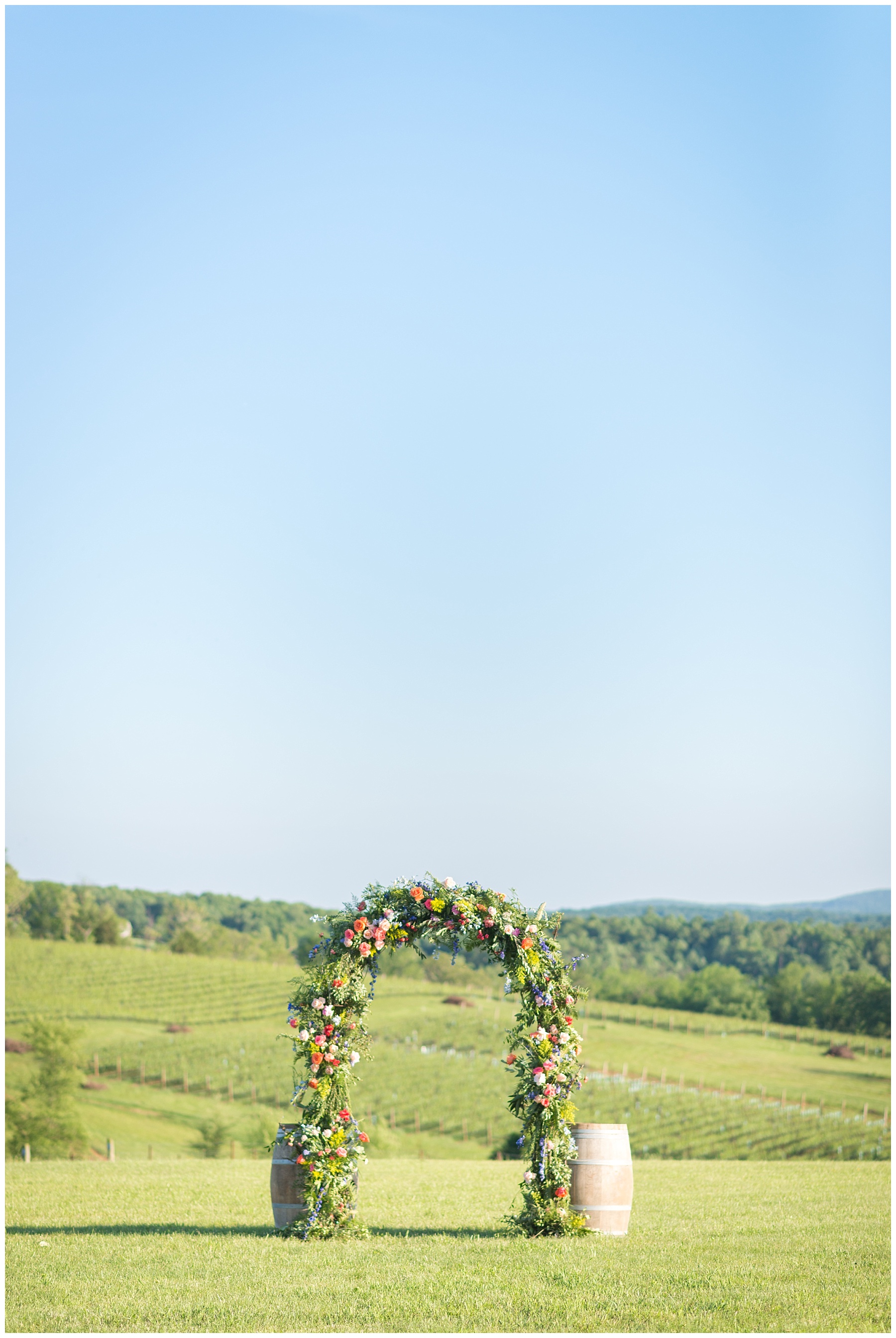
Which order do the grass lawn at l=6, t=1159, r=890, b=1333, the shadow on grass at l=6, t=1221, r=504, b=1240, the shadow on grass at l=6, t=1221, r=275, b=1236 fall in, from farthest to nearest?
the shadow on grass at l=6, t=1221, r=275, b=1236
the shadow on grass at l=6, t=1221, r=504, b=1240
the grass lawn at l=6, t=1159, r=890, b=1333

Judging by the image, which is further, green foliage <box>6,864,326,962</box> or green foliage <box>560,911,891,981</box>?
green foliage <box>560,911,891,981</box>

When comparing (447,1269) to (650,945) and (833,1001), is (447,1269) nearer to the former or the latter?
(833,1001)

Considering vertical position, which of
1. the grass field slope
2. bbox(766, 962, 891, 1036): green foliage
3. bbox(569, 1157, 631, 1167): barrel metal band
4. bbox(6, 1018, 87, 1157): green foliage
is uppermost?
bbox(569, 1157, 631, 1167): barrel metal band

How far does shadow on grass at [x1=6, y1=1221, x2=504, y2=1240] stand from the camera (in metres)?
10.1

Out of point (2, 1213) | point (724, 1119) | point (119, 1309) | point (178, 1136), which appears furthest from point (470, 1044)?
point (119, 1309)

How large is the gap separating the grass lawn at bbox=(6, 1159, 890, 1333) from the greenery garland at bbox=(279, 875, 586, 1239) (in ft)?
1.66

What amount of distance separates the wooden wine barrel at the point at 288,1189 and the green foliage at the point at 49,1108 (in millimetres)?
33760

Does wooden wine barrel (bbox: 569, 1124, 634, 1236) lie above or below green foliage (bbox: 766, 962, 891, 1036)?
above

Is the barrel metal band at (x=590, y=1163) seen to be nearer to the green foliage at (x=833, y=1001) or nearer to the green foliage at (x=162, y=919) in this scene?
the green foliage at (x=162, y=919)

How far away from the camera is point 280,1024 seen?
68.2m

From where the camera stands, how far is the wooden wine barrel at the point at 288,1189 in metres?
9.88

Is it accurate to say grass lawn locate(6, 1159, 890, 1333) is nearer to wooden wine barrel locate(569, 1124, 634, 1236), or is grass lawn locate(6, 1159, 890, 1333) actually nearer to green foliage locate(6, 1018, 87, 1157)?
wooden wine barrel locate(569, 1124, 634, 1236)

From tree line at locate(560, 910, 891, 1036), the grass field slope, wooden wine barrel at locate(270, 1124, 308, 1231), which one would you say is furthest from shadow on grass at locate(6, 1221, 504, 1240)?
tree line at locate(560, 910, 891, 1036)

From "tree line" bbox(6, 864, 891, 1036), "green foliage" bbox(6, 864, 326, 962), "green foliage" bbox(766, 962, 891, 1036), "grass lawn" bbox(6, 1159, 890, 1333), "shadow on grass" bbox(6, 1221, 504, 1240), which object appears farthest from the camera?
"green foliage" bbox(6, 864, 326, 962)
